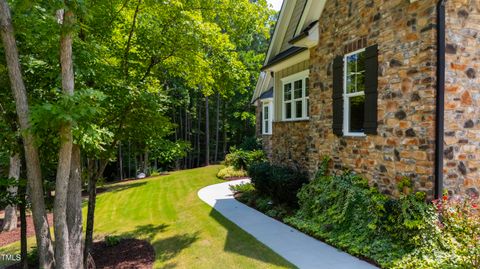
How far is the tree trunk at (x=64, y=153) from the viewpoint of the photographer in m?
3.89

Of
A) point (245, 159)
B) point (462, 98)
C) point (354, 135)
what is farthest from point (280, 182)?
point (245, 159)

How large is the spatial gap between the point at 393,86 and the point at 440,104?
947mm

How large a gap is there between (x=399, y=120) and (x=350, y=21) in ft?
8.84

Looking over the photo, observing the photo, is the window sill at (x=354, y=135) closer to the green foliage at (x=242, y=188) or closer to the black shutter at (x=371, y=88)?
the black shutter at (x=371, y=88)

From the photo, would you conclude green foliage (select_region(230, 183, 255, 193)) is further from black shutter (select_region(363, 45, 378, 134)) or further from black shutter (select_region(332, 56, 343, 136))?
black shutter (select_region(363, 45, 378, 134))

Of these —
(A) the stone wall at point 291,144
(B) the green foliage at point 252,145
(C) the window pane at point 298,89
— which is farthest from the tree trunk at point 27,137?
(B) the green foliage at point 252,145

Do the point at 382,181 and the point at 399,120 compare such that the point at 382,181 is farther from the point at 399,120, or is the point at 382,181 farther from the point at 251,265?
the point at 251,265

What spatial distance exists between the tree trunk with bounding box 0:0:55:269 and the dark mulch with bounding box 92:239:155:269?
5.08 ft

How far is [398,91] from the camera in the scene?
18.0 ft

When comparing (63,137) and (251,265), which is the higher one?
(63,137)

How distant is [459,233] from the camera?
15.3 ft

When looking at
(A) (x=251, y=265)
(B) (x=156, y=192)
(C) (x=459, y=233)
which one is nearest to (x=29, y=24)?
(A) (x=251, y=265)

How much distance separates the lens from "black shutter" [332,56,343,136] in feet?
23.1

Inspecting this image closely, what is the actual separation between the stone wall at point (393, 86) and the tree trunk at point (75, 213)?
5565mm
